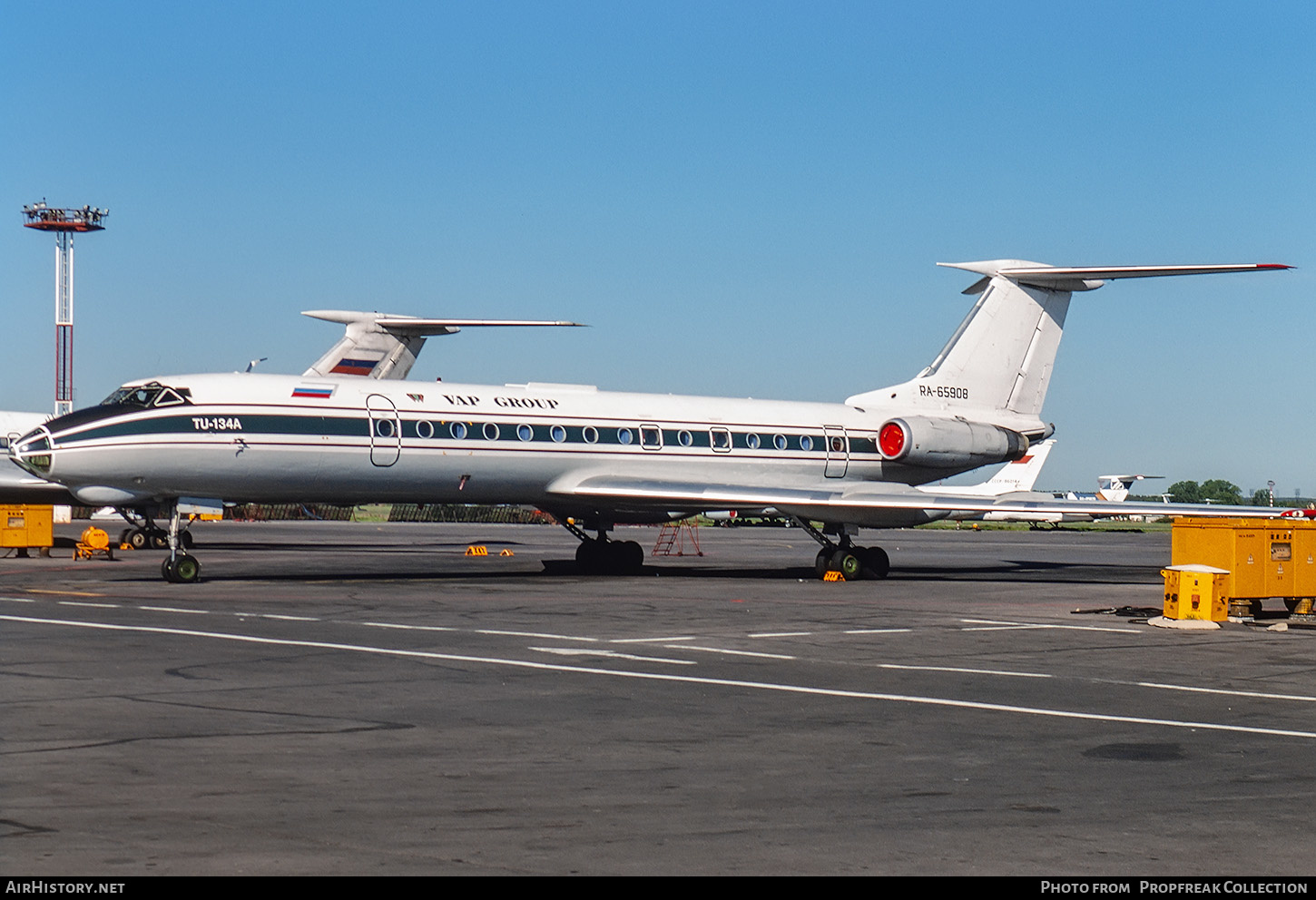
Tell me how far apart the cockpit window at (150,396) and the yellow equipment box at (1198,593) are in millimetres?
15216

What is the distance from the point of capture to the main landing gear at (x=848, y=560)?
27.8m

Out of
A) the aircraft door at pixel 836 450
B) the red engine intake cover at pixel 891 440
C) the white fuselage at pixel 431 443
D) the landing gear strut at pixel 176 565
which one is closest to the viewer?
the white fuselage at pixel 431 443

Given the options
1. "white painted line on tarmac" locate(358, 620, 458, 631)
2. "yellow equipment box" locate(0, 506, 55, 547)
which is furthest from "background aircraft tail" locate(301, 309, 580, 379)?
"white painted line on tarmac" locate(358, 620, 458, 631)

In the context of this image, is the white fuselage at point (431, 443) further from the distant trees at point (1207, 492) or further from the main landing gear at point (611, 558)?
the distant trees at point (1207, 492)

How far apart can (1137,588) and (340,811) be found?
2173 centimetres

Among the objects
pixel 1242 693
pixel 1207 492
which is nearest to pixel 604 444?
pixel 1242 693

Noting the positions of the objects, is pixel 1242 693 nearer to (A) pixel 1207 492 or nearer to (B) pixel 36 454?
(B) pixel 36 454

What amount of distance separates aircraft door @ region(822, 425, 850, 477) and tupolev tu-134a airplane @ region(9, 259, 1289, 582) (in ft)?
0.12

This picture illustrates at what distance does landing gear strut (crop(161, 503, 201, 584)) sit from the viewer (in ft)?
76.7

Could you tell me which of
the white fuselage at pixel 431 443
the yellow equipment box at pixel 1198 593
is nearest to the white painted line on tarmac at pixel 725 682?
the white fuselage at pixel 431 443

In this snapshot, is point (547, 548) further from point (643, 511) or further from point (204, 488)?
point (204, 488)

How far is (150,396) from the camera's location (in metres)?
23.6

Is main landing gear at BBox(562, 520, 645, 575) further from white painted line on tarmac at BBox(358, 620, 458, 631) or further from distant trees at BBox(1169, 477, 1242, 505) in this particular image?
distant trees at BBox(1169, 477, 1242, 505)

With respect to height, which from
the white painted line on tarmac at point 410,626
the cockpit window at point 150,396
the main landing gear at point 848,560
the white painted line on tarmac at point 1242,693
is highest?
the cockpit window at point 150,396
